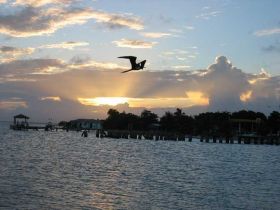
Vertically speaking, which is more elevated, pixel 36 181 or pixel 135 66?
pixel 135 66

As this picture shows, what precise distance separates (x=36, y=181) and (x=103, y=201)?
33.0ft

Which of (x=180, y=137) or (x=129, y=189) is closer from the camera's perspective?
(x=129, y=189)

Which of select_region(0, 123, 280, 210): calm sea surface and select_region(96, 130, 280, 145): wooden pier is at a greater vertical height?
select_region(96, 130, 280, 145): wooden pier

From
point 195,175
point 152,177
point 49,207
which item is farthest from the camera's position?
point 195,175

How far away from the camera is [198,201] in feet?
108

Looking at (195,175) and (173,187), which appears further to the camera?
(195,175)

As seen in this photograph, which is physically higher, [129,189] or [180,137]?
[180,137]

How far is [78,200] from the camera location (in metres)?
30.8

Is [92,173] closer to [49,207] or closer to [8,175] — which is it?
[8,175]

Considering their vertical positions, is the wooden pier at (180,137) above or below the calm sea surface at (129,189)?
above

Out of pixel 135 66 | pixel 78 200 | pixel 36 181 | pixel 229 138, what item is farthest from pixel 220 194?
pixel 229 138

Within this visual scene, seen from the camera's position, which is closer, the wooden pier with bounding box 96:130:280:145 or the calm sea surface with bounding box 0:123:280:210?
the calm sea surface with bounding box 0:123:280:210

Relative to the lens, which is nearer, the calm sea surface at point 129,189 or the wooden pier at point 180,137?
the calm sea surface at point 129,189

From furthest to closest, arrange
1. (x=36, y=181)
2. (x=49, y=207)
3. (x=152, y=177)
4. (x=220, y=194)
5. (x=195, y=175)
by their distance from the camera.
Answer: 1. (x=195, y=175)
2. (x=152, y=177)
3. (x=36, y=181)
4. (x=220, y=194)
5. (x=49, y=207)
